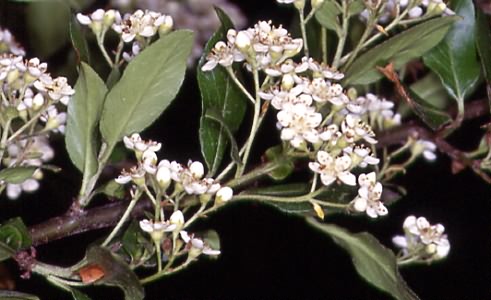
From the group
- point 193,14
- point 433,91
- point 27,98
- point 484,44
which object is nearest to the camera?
point 27,98

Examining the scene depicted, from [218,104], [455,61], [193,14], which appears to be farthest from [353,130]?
[193,14]

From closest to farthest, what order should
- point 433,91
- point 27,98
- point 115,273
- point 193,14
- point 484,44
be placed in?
point 115,273, point 27,98, point 484,44, point 433,91, point 193,14

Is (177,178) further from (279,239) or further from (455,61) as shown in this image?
(279,239)

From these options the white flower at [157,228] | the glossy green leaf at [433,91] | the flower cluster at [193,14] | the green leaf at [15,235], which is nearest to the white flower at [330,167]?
the white flower at [157,228]

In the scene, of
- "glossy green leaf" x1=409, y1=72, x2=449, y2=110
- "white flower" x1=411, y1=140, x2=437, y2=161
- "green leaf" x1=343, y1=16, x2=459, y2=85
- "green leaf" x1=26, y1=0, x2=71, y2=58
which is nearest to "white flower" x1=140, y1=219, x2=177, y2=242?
"green leaf" x1=343, y1=16, x2=459, y2=85

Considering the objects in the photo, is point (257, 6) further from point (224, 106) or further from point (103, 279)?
point (103, 279)

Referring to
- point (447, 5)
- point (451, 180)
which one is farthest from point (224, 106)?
point (451, 180)

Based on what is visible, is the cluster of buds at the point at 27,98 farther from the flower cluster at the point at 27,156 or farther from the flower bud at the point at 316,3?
the flower bud at the point at 316,3
